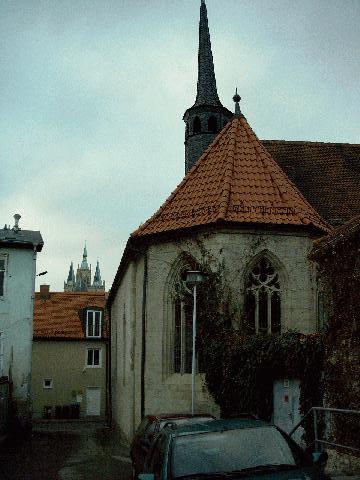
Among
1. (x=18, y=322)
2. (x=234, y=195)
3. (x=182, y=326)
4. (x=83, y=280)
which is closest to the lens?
(x=182, y=326)

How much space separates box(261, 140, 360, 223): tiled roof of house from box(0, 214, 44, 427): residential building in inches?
405

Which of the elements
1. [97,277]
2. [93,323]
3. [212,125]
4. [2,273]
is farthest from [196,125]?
[97,277]

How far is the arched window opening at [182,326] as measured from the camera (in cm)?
1780

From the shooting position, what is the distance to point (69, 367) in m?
41.1

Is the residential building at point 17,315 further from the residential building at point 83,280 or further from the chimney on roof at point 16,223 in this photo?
the residential building at point 83,280

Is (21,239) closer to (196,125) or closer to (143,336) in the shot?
(143,336)

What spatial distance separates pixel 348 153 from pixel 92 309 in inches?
912

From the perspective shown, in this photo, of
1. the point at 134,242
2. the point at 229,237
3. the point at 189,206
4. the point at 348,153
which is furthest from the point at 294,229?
the point at 348,153

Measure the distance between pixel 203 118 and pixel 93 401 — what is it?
2146 cm

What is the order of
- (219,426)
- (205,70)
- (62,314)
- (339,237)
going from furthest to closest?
(62,314) → (205,70) → (339,237) → (219,426)

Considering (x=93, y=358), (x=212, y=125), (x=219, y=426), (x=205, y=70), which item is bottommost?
(x=93, y=358)

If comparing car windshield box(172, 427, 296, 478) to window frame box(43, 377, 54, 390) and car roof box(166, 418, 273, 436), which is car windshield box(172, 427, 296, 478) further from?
window frame box(43, 377, 54, 390)

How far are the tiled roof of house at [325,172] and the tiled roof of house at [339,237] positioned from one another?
816 cm

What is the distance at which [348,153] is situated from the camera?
2538cm
